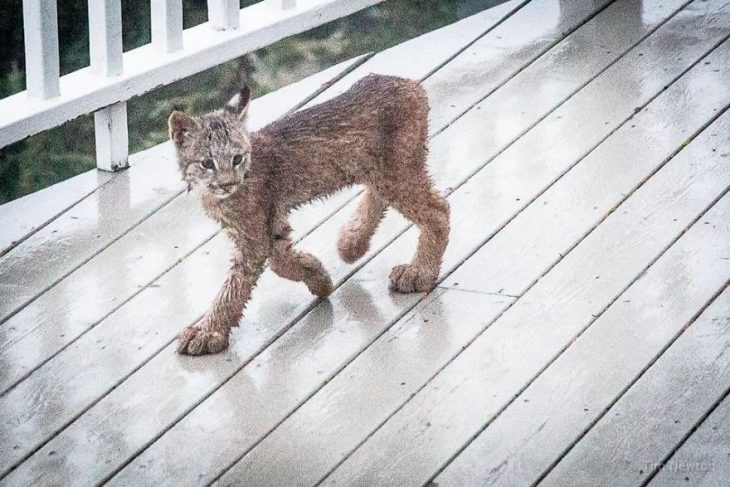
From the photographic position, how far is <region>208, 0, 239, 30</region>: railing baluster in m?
4.90

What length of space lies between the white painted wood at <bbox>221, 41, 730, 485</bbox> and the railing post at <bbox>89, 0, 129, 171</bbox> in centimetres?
115

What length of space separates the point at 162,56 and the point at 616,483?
7.93 ft

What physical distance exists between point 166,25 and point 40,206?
0.74 meters

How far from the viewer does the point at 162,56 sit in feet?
15.7

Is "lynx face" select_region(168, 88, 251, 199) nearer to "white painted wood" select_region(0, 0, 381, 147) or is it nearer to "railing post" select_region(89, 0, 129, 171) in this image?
"white painted wood" select_region(0, 0, 381, 147)

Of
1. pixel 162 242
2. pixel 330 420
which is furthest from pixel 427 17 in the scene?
pixel 330 420

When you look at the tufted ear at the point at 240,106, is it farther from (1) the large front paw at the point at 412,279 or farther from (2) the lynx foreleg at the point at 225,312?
(1) the large front paw at the point at 412,279

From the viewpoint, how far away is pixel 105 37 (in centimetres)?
462

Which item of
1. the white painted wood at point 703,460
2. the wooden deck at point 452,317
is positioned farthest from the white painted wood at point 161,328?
the white painted wood at point 703,460

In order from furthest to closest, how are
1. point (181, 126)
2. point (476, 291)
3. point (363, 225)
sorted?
point (363, 225) < point (476, 291) < point (181, 126)

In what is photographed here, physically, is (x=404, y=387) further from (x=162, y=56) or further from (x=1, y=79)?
(x=1, y=79)

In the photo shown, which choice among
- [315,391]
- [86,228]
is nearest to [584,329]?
[315,391]

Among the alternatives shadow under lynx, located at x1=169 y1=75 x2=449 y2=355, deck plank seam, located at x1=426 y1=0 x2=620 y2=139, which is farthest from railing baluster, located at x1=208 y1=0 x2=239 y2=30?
shadow under lynx, located at x1=169 y1=75 x2=449 y2=355

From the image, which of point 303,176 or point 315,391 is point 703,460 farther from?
point 303,176
